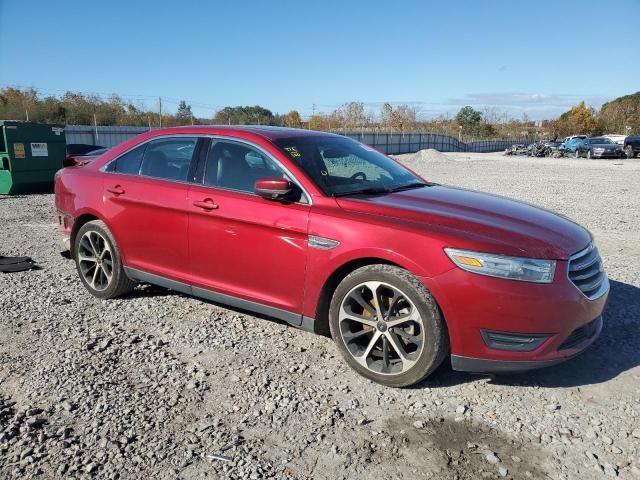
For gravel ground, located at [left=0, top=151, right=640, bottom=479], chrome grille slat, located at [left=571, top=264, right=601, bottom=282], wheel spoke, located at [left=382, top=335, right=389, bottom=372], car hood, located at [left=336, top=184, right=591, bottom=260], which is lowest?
gravel ground, located at [left=0, top=151, right=640, bottom=479]

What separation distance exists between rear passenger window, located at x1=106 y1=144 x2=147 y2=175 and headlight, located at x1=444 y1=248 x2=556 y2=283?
3127 mm

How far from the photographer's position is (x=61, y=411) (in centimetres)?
316

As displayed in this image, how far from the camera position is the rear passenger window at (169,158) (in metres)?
4.55

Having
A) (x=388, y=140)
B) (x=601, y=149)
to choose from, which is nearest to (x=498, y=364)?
(x=601, y=149)

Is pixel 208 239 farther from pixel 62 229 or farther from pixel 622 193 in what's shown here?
pixel 622 193

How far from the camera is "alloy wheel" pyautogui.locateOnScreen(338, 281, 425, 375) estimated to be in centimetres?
341

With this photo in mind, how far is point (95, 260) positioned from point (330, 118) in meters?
51.6

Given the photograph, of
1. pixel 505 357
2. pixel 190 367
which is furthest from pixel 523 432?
pixel 190 367

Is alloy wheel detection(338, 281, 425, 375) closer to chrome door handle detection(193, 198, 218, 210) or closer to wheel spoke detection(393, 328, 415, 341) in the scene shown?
wheel spoke detection(393, 328, 415, 341)

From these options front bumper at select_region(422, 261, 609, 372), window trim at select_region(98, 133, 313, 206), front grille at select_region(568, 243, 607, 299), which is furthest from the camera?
window trim at select_region(98, 133, 313, 206)

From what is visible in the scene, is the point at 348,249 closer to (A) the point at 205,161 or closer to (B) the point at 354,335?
(B) the point at 354,335

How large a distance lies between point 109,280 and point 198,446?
2.71 m

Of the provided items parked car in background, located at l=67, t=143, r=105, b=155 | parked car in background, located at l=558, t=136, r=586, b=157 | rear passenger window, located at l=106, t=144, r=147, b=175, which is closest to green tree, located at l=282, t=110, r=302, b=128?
parked car in background, located at l=558, t=136, r=586, b=157

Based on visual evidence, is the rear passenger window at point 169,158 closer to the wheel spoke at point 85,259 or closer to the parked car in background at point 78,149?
the wheel spoke at point 85,259
